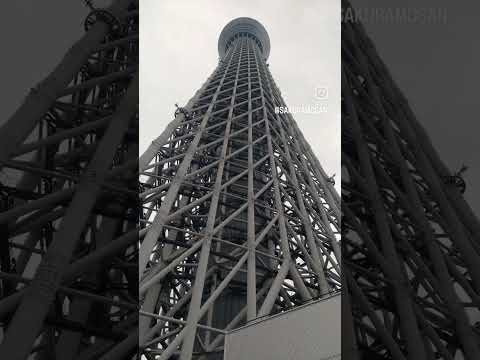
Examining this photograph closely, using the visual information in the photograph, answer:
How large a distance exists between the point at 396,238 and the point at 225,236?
27.3ft

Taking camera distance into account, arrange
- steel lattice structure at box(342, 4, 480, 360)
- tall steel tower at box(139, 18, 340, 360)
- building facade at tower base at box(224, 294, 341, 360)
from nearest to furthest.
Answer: building facade at tower base at box(224, 294, 341, 360) < steel lattice structure at box(342, 4, 480, 360) < tall steel tower at box(139, 18, 340, 360)

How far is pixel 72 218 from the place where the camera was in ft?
26.2

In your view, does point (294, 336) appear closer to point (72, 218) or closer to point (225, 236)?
point (72, 218)

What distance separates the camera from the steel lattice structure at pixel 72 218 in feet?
23.8

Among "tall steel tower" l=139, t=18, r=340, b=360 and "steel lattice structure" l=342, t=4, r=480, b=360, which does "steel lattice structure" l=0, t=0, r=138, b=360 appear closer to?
"tall steel tower" l=139, t=18, r=340, b=360

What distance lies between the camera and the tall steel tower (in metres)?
13.4

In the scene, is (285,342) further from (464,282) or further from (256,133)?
(256,133)

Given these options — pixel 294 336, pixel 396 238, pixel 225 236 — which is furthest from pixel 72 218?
pixel 225 236

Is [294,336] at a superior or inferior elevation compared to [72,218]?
inferior

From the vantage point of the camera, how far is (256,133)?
97.0 feet

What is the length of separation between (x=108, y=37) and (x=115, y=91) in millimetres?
1532

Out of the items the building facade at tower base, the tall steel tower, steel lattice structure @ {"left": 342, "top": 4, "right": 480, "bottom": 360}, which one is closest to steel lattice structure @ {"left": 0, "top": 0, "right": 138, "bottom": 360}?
the tall steel tower

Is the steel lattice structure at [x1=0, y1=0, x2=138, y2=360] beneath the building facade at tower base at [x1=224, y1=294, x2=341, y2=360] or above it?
above

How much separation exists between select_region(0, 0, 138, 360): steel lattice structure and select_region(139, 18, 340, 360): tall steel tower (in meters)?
1.35
